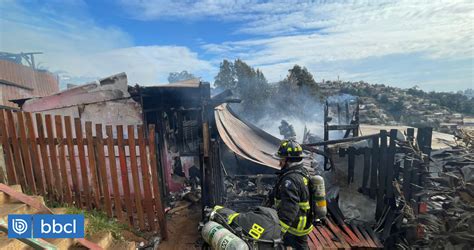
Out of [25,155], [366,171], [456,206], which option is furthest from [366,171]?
[25,155]

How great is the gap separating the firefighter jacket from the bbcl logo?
2410mm

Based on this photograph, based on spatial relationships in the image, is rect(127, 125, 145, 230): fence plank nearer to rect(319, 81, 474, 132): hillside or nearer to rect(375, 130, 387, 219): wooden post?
rect(375, 130, 387, 219): wooden post

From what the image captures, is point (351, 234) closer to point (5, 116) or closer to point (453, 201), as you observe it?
A: point (453, 201)

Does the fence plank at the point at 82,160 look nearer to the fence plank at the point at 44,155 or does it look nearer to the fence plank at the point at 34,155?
the fence plank at the point at 44,155

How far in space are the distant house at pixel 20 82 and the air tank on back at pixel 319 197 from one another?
12112 mm

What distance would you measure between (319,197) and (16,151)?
4.98 meters

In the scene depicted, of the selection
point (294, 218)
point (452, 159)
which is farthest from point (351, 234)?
point (294, 218)

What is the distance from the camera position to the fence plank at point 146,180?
4129 millimetres

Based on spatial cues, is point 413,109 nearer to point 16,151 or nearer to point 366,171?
point 366,171

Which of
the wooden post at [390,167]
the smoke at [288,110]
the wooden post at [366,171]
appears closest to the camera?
the wooden post at [390,167]

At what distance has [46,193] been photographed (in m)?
4.51

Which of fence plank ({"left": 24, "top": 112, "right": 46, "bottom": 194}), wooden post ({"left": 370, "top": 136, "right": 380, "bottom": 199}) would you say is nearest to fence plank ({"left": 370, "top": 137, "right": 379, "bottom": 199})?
wooden post ({"left": 370, "top": 136, "right": 380, "bottom": 199})

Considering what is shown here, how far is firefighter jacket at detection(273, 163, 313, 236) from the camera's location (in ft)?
9.36

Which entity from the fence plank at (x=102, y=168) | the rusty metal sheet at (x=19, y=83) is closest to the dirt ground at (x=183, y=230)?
the fence plank at (x=102, y=168)
